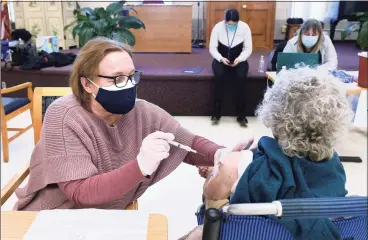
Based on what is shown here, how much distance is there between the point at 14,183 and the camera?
134cm

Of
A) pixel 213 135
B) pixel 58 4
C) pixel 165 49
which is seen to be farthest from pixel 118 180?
pixel 58 4

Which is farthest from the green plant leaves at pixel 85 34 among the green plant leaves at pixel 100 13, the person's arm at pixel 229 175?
the person's arm at pixel 229 175

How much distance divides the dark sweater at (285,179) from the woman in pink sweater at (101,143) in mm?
274

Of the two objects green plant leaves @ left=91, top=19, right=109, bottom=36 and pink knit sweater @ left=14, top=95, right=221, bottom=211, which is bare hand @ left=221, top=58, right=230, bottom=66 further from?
pink knit sweater @ left=14, top=95, right=221, bottom=211

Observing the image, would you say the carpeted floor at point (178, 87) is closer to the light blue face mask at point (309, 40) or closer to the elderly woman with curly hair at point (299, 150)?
the light blue face mask at point (309, 40)

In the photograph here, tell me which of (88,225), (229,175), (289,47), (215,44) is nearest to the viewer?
(88,225)

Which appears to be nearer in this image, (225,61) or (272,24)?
(225,61)

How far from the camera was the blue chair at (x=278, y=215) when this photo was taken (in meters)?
0.65

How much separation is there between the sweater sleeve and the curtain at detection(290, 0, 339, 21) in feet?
20.3

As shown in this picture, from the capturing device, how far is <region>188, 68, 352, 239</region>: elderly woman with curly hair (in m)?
0.87

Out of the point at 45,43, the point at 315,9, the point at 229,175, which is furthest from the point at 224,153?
the point at 315,9

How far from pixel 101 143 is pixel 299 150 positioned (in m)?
0.62

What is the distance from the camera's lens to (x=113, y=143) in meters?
1.29

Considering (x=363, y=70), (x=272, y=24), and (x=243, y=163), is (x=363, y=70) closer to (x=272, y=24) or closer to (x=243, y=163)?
(x=243, y=163)
